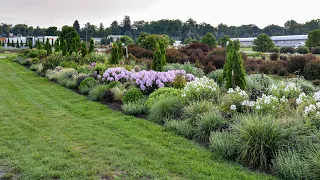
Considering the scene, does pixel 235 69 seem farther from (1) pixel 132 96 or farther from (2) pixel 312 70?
(2) pixel 312 70

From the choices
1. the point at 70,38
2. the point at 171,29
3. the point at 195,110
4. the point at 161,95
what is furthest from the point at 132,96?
the point at 171,29

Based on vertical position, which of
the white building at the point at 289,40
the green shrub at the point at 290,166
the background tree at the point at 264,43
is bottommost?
the green shrub at the point at 290,166

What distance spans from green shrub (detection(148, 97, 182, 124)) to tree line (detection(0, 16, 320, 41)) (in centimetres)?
8760

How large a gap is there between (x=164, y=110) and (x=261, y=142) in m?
2.87

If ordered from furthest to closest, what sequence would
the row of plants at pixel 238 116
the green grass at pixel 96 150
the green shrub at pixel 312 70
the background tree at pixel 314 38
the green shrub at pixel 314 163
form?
the background tree at pixel 314 38 → the green shrub at pixel 312 70 → the row of plants at pixel 238 116 → the green grass at pixel 96 150 → the green shrub at pixel 314 163

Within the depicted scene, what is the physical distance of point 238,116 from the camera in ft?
18.9

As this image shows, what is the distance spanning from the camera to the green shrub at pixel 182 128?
600 cm

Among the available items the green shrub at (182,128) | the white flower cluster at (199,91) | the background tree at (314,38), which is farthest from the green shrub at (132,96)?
the background tree at (314,38)

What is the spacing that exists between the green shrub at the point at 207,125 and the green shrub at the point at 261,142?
1.01m

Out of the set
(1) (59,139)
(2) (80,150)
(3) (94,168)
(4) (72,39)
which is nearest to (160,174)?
(3) (94,168)

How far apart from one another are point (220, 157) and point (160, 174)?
111cm

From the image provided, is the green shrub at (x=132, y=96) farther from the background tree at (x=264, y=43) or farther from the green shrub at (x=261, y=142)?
the background tree at (x=264, y=43)

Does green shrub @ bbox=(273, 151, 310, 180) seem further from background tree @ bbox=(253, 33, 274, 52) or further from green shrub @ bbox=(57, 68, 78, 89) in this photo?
background tree @ bbox=(253, 33, 274, 52)

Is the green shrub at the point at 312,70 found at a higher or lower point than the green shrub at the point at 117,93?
higher
